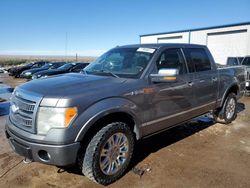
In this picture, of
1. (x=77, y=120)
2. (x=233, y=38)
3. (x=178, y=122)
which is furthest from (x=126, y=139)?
(x=233, y=38)

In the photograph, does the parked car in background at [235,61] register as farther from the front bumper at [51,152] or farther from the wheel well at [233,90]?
the front bumper at [51,152]

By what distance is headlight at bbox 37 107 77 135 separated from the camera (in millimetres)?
2801

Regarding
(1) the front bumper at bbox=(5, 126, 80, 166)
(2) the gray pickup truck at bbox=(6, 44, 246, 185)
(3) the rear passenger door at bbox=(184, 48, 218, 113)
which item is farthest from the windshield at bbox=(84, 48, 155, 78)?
(1) the front bumper at bbox=(5, 126, 80, 166)

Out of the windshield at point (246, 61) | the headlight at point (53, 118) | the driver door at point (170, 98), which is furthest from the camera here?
the windshield at point (246, 61)

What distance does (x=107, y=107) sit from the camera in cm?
314

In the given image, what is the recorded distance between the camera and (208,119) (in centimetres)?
673

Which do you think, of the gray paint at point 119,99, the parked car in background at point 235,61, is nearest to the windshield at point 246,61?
the parked car in background at point 235,61

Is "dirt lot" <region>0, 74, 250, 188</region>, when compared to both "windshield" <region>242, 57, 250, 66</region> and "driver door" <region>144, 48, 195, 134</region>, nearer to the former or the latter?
"driver door" <region>144, 48, 195, 134</region>

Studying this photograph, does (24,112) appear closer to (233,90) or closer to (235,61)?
(233,90)

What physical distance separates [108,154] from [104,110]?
0.66 m

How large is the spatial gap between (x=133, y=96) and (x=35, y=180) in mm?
1830

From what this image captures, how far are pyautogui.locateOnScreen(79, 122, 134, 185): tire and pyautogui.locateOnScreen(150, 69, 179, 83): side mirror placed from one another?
33.7 inches

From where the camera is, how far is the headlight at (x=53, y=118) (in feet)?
9.19

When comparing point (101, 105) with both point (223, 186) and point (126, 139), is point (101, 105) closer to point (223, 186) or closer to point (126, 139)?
point (126, 139)
